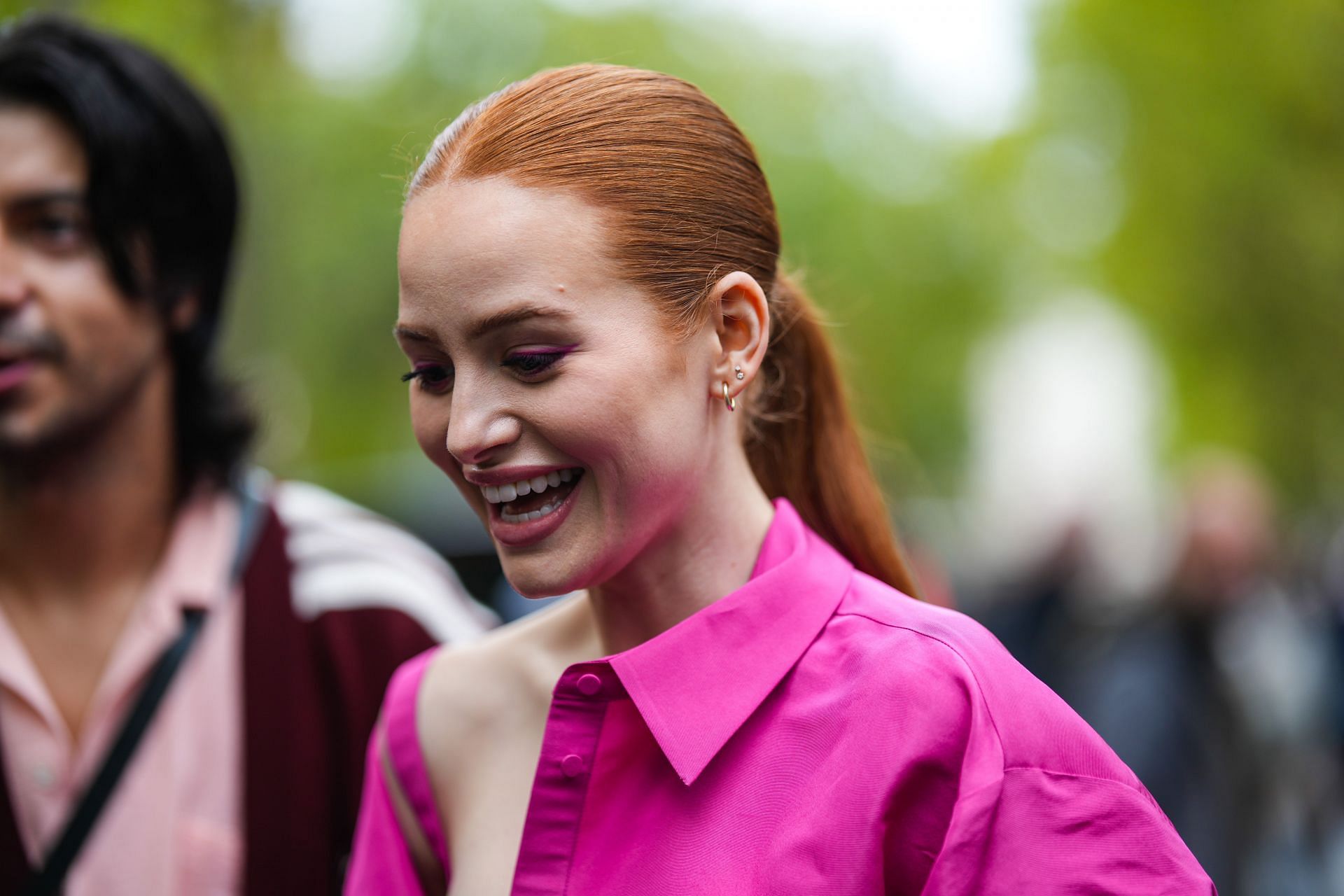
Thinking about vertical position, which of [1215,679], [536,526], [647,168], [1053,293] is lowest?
[1053,293]

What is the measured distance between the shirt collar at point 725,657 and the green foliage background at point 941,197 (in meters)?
2.61

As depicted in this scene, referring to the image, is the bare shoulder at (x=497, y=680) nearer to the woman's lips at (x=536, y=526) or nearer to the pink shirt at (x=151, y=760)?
the woman's lips at (x=536, y=526)

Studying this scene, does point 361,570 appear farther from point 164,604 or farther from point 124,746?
point 124,746

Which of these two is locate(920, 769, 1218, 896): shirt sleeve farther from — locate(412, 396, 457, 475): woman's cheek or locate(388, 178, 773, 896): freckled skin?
locate(412, 396, 457, 475): woman's cheek

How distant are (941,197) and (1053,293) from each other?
10.1 ft

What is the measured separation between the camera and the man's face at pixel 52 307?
9.57 feet

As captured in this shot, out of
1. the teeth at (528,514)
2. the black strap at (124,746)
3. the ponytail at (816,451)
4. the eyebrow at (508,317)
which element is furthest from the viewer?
the black strap at (124,746)

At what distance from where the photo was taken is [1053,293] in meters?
28.3

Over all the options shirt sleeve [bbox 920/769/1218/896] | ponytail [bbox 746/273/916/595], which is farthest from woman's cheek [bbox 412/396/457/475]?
shirt sleeve [bbox 920/769/1218/896]

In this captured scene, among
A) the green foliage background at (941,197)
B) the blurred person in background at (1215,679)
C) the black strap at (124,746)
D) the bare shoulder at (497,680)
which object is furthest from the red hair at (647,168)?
the blurred person in background at (1215,679)

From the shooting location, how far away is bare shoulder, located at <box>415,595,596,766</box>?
225 centimetres

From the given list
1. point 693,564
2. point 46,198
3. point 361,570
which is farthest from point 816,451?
point 46,198

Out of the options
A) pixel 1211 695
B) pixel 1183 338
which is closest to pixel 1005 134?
pixel 1183 338

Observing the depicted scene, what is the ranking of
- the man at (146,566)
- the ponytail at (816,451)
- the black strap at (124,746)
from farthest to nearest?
the man at (146,566) → the black strap at (124,746) → the ponytail at (816,451)
